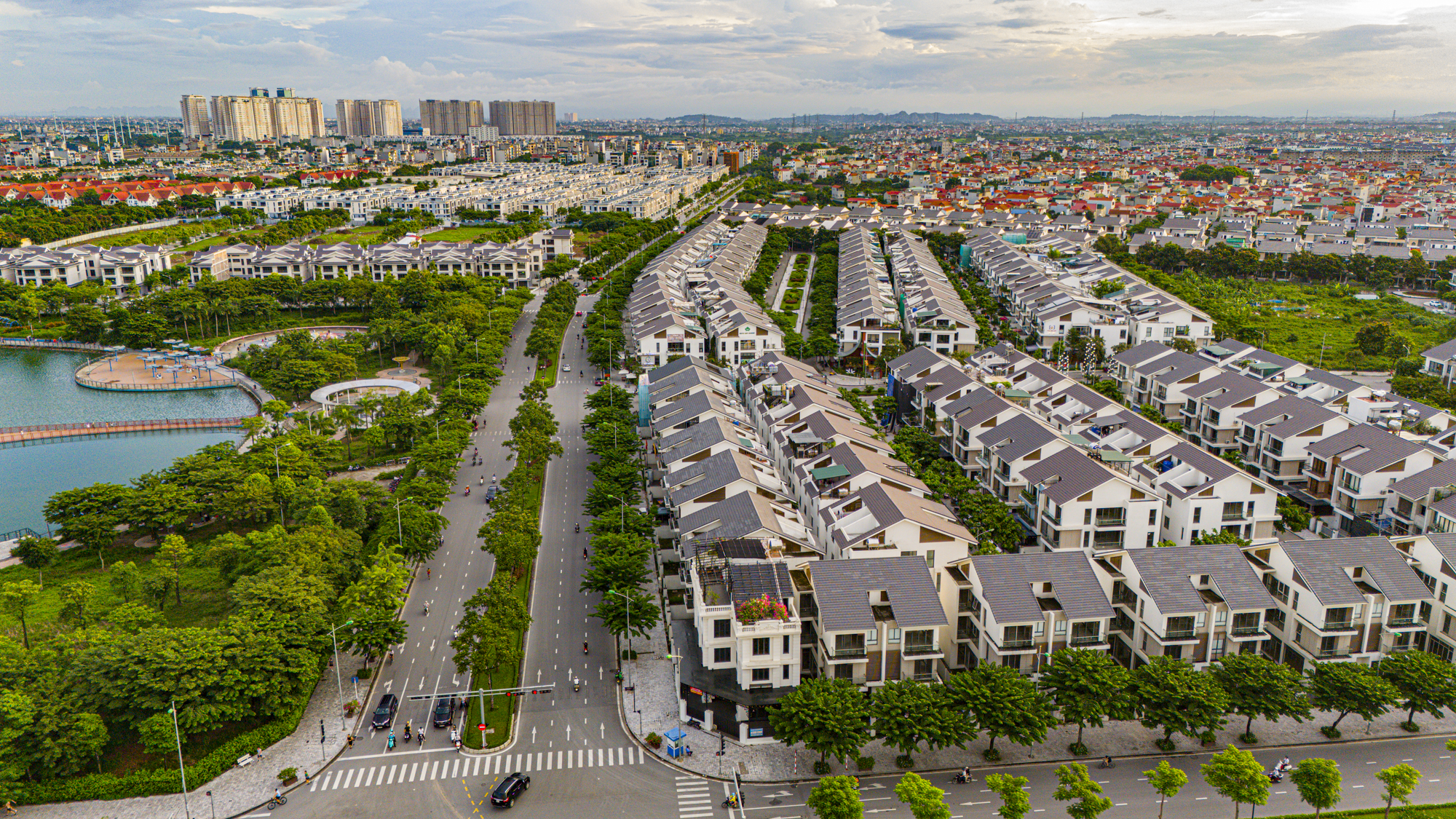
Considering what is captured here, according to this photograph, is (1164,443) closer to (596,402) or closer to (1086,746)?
(1086,746)

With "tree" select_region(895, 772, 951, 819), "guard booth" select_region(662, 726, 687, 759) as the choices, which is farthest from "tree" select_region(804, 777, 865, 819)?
"guard booth" select_region(662, 726, 687, 759)

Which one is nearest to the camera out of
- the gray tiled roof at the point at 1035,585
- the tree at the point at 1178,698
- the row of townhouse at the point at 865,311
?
the tree at the point at 1178,698

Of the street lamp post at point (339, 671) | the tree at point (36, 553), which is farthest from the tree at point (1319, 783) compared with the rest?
the tree at point (36, 553)

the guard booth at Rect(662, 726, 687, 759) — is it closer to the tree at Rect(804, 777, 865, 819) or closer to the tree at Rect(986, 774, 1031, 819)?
the tree at Rect(804, 777, 865, 819)

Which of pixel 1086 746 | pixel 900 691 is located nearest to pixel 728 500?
pixel 900 691

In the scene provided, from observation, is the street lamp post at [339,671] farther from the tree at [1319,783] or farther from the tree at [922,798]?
the tree at [1319,783]

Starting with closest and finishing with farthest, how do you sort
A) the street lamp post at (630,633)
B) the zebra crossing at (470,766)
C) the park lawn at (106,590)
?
1. the zebra crossing at (470,766)
2. the street lamp post at (630,633)
3. the park lawn at (106,590)
